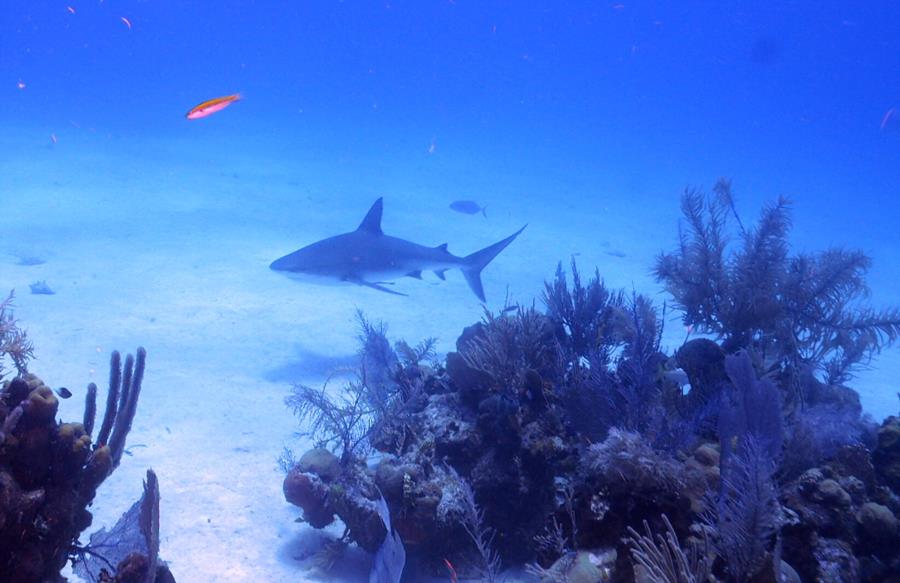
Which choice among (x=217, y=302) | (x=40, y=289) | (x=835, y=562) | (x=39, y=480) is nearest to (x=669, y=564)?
(x=835, y=562)

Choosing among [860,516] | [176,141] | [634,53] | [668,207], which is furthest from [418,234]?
[634,53]

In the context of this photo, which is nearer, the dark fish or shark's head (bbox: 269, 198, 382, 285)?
shark's head (bbox: 269, 198, 382, 285)

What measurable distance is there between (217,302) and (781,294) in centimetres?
1064

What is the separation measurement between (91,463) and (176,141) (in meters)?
50.4

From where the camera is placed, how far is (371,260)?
10.0 m

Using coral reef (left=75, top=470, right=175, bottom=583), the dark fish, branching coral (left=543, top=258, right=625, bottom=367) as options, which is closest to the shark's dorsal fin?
branching coral (left=543, top=258, right=625, bottom=367)

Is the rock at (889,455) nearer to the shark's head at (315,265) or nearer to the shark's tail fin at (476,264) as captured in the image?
the shark's tail fin at (476,264)

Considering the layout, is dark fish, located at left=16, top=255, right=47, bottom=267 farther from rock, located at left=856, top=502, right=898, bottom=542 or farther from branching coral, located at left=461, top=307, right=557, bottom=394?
rock, located at left=856, top=502, right=898, bottom=542

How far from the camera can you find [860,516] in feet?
11.8

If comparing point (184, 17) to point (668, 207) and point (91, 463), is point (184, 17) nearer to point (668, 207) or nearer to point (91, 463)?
point (668, 207)

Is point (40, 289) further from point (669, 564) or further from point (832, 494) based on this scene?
point (832, 494)

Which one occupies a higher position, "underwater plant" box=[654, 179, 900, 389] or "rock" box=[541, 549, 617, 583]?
"underwater plant" box=[654, 179, 900, 389]

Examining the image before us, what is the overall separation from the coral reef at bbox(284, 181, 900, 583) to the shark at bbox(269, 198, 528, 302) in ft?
5.69

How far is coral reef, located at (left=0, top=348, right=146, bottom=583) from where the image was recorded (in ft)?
8.21
